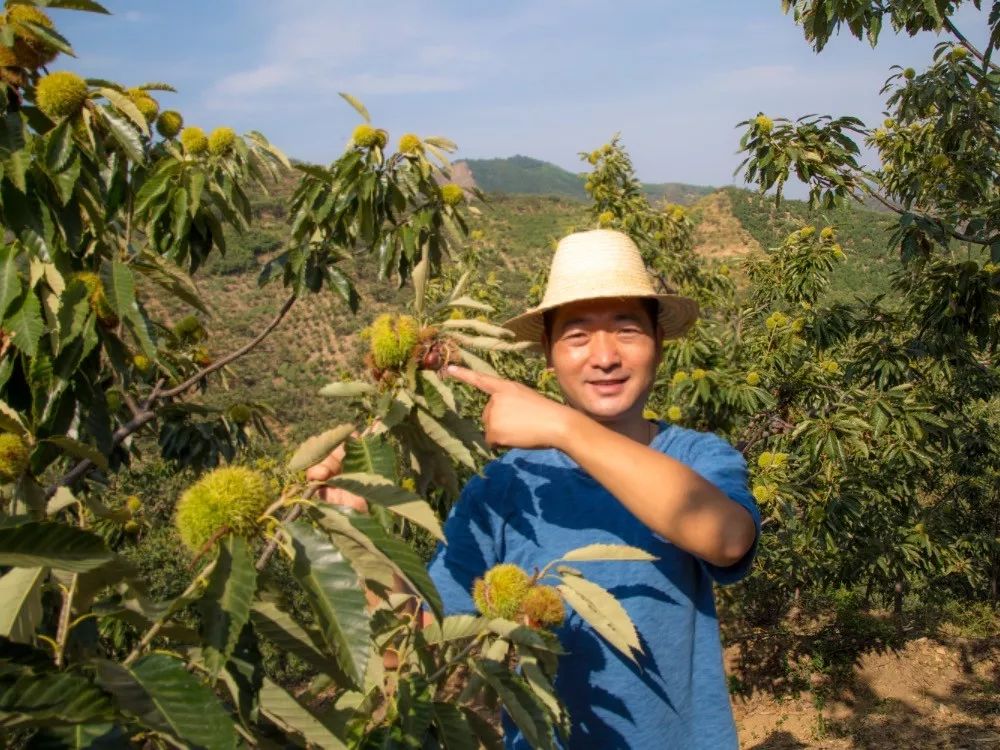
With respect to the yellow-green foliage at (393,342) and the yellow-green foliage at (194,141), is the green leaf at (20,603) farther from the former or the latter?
the yellow-green foliage at (194,141)

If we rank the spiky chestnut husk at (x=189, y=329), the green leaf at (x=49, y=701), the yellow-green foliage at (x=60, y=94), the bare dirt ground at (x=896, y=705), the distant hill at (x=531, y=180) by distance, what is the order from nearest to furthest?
the green leaf at (x=49, y=701) → the yellow-green foliage at (x=60, y=94) → the spiky chestnut husk at (x=189, y=329) → the bare dirt ground at (x=896, y=705) → the distant hill at (x=531, y=180)

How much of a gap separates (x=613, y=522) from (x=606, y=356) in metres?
0.27

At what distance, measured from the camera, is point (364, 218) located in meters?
2.32

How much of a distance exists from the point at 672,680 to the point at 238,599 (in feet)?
2.67

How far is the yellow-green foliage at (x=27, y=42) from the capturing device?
4.79 ft

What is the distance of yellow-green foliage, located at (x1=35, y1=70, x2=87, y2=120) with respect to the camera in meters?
1.54

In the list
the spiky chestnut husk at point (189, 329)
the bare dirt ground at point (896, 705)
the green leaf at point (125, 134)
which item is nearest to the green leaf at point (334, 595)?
the green leaf at point (125, 134)

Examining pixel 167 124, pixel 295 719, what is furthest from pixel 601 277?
pixel 167 124

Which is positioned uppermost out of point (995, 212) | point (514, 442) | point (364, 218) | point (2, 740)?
point (995, 212)

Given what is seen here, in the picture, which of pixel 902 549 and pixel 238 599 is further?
pixel 902 549

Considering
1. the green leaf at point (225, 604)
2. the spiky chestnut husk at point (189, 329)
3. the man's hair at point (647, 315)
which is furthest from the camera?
the spiky chestnut husk at point (189, 329)

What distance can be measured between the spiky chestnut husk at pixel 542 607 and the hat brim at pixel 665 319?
1.75ft

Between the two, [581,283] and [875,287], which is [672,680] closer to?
[581,283]

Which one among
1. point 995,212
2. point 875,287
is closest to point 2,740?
point 995,212
